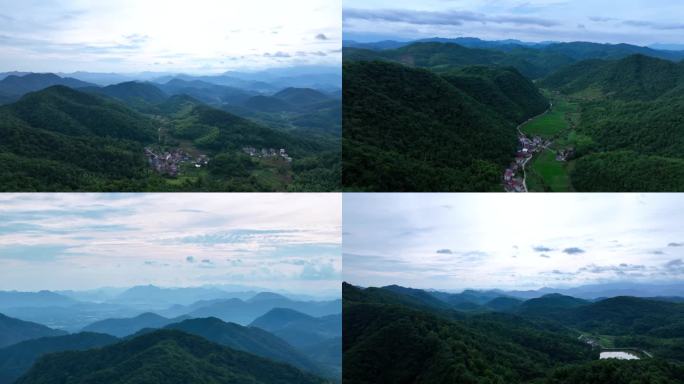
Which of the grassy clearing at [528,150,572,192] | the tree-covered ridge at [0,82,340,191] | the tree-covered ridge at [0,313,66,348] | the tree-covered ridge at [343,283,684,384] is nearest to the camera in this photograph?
the tree-covered ridge at [343,283,684,384]

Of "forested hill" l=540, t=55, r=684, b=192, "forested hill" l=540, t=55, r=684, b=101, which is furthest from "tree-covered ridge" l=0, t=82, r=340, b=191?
"forested hill" l=540, t=55, r=684, b=101

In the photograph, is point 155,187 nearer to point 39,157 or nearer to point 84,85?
point 39,157

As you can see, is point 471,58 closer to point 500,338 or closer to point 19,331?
point 500,338

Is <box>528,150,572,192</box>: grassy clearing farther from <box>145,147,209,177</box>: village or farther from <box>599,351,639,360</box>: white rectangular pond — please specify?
<box>145,147,209,177</box>: village

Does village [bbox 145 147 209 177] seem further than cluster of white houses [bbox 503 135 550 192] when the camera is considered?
Yes

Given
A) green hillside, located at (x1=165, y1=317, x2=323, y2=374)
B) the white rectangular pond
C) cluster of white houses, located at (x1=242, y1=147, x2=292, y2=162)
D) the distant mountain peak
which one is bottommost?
green hillside, located at (x1=165, y1=317, x2=323, y2=374)

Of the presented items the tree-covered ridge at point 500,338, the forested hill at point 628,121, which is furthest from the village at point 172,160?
the forested hill at point 628,121

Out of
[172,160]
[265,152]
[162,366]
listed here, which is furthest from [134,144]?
[162,366]

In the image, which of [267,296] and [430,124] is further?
[267,296]
